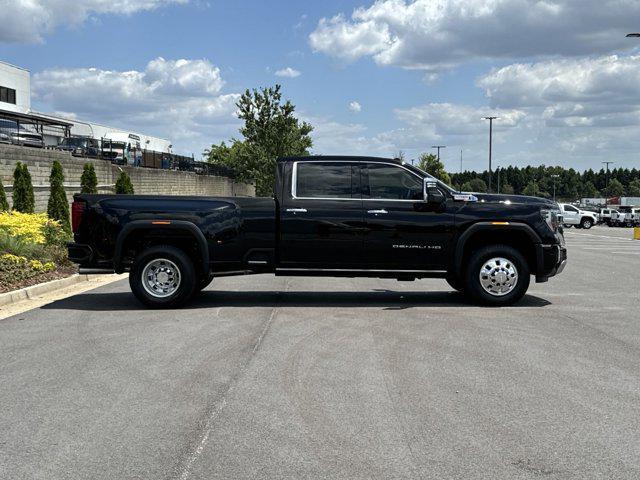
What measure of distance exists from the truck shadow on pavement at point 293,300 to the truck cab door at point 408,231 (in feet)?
2.29

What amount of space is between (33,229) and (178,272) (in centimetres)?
589

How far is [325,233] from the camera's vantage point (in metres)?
10.3

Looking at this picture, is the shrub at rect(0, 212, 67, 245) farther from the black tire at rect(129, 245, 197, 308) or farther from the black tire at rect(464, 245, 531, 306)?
the black tire at rect(464, 245, 531, 306)

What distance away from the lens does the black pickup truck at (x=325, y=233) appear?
10.1 metres

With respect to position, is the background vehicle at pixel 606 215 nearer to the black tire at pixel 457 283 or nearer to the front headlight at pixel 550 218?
the black tire at pixel 457 283

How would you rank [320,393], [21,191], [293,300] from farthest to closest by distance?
1. [21,191]
2. [293,300]
3. [320,393]

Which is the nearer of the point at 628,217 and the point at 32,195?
the point at 32,195

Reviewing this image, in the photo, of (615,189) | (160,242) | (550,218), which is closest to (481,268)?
(550,218)

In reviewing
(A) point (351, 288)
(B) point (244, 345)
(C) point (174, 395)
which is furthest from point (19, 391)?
(A) point (351, 288)

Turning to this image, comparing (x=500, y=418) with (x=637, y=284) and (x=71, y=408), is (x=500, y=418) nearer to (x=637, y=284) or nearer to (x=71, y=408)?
(x=71, y=408)

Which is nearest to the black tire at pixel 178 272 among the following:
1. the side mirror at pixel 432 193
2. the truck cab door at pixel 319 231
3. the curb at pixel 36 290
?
the truck cab door at pixel 319 231

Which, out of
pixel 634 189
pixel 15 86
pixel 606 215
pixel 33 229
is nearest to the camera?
pixel 33 229

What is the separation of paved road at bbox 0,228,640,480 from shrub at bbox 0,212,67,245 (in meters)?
4.57

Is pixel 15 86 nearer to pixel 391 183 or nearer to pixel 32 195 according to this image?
pixel 32 195
